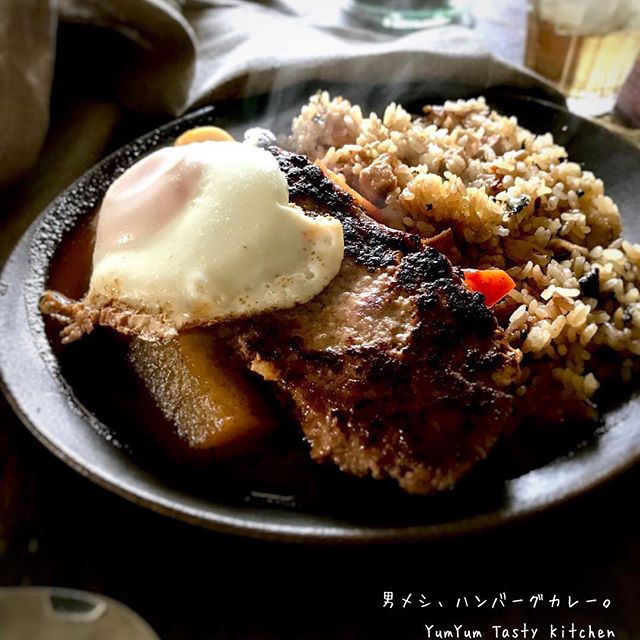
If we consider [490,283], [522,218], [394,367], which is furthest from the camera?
[522,218]

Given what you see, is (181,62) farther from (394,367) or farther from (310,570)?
(310,570)

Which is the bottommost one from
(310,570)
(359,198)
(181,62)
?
(310,570)

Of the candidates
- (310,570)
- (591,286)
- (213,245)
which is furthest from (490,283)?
(310,570)

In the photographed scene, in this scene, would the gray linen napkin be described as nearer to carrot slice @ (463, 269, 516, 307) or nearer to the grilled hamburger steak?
carrot slice @ (463, 269, 516, 307)

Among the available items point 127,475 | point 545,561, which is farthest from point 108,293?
point 545,561

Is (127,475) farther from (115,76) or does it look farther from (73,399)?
(115,76)
